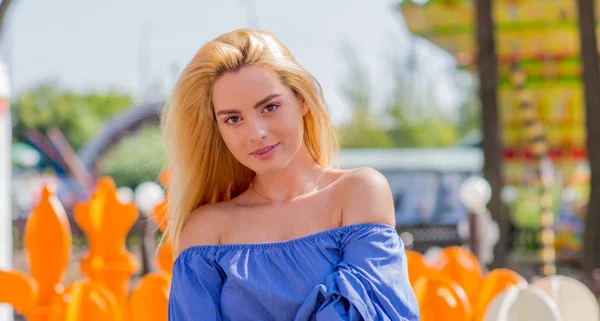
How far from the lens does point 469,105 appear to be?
117 feet

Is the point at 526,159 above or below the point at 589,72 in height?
below

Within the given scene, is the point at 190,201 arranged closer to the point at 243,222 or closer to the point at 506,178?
the point at 243,222

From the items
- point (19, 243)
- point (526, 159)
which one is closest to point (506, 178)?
point (526, 159)

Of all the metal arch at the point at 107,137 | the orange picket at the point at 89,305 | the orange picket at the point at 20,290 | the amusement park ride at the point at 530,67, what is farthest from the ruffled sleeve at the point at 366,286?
the metal arch at the point at 107,137

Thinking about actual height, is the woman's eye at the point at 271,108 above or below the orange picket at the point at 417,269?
above

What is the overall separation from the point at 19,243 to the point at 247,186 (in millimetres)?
15917

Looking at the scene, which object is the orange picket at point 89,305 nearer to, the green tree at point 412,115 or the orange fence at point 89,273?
the orange fence at point 89,273

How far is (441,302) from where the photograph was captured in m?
1.36

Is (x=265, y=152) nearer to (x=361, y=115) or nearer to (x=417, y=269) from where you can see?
(x=417, y=269)

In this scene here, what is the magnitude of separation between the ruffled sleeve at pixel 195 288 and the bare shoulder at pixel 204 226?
0.02 meters

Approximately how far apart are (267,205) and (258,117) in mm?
134

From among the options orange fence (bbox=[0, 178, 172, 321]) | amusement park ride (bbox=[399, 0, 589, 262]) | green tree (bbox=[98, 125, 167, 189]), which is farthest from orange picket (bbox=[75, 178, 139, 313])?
green tree (bbox=[98, 125, 167, 189])

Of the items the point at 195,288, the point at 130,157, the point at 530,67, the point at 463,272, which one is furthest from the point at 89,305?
the point at 130,157

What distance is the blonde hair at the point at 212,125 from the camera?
137cm
